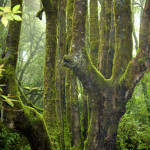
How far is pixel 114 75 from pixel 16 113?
3172 millimetres

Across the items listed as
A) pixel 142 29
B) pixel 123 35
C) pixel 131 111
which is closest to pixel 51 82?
pixel 123 35

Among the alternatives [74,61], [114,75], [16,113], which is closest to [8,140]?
[16,113]

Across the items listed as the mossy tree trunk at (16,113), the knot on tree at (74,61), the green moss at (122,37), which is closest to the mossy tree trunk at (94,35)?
the green moss at (122,37)

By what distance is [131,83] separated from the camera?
4922mm

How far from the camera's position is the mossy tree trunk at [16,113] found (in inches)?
123

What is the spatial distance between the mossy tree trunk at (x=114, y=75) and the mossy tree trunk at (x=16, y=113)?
1.65m

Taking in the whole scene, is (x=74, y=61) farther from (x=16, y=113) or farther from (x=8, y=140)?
(x=8, y=140)

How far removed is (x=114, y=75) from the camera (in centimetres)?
530

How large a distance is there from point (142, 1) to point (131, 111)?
11.5 metres

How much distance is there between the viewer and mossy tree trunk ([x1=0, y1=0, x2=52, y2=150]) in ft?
10.3

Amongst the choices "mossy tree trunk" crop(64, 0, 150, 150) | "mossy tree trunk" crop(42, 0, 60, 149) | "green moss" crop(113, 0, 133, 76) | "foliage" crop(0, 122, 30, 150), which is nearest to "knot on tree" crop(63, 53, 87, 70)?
"mossy tree trunk" crop(64, 0, 150, 150)

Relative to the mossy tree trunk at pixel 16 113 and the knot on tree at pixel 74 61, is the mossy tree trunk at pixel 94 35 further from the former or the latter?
the mossy tree trunk at pixel 16 113

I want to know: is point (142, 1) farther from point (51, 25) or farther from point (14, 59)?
point (14, 59)

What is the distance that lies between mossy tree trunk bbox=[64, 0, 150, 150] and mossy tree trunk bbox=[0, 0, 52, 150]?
1651mm
